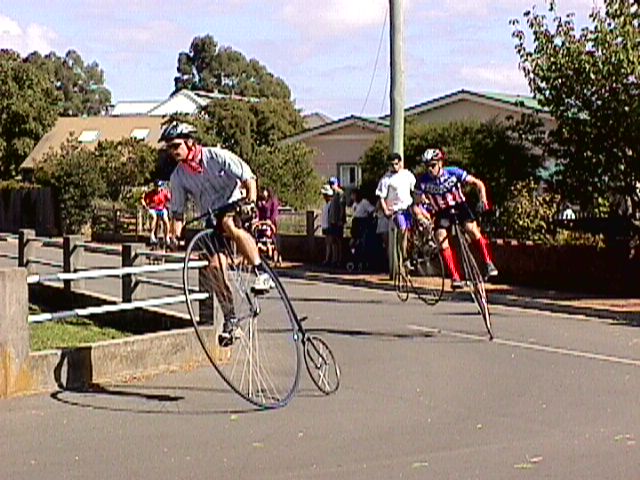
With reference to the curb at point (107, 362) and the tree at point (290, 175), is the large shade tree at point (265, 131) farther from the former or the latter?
the curb at point (107, 362)

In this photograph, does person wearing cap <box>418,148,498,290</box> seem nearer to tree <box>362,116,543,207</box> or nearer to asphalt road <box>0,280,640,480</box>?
asphalt road <box>0,280,640,480</box>

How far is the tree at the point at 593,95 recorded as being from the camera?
19531 mm

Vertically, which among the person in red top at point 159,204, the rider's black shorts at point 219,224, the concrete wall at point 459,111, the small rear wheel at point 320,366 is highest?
the concrete wall at point 459,111

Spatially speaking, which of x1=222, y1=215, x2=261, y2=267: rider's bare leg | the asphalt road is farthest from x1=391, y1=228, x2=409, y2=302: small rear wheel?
x1=222, y1=215, x2=261, y2=267: rider's bare leg

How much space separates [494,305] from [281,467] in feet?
37.1

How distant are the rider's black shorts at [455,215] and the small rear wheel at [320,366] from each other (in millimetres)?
3503

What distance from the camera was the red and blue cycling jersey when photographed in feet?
46.9

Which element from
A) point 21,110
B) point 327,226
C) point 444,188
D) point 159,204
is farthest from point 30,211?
point 444,188

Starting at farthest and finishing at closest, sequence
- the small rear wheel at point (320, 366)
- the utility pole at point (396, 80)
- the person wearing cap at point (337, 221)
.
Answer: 1. the person wearing cap at point (337, 221)
2. the utility pole at point (396, 80)
3. the small rear wheel at point (320, 366)

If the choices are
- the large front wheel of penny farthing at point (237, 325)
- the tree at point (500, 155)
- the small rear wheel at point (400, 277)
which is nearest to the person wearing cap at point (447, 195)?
the large front wheel of penny farthing at point (237, 325)

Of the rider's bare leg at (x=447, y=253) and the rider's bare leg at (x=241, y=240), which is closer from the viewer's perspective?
the rider's bare leg at (x=241, y=240)

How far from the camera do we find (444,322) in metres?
15.9

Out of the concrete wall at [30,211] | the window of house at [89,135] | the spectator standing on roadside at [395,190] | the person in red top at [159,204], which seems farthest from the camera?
the window of house at [89,135]

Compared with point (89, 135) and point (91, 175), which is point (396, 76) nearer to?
point (91, 175)
